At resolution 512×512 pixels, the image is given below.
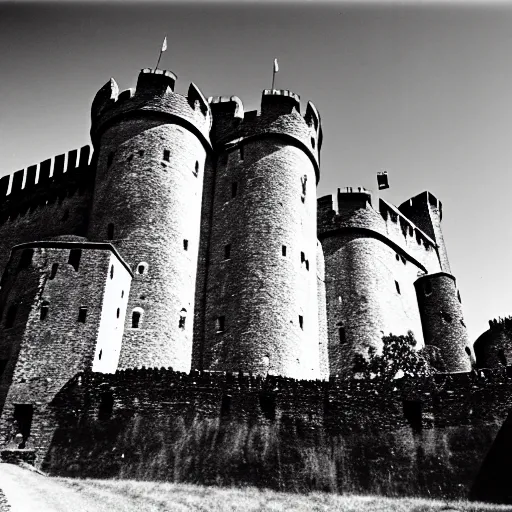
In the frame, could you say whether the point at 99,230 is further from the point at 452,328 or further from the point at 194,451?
the point at 452,328

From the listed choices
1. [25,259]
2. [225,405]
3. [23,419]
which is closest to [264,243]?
[225,405]

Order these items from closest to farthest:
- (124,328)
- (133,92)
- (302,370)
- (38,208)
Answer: (124,328) → (302,370) → (133,92) → (38,208)

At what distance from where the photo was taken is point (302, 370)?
2895 cm

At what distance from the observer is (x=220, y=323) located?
1176 inches

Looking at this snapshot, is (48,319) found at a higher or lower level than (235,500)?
higher

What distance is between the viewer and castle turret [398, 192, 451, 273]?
2084 inches

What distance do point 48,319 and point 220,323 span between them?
9.40 meters

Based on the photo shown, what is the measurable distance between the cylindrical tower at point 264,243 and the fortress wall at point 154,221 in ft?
4.92

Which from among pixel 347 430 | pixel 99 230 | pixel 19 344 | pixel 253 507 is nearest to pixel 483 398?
pixel 347 430

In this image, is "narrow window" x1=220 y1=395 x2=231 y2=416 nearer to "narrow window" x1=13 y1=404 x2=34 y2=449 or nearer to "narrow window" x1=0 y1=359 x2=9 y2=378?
"narrow window" x1=13 y1=404 x2=34 y2=449

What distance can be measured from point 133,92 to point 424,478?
87.8 ft

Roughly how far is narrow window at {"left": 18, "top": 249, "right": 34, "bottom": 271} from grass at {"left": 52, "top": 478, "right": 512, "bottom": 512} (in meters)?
10.2

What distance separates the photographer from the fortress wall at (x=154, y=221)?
27.8 m

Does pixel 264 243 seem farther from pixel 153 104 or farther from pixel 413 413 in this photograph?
pixel 413 413
